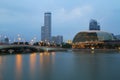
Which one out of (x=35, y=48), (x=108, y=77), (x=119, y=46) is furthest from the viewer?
(x=119, y=46)

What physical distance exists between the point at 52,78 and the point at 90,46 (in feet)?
528

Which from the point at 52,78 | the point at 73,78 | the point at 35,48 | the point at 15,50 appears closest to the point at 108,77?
the point at 73,78

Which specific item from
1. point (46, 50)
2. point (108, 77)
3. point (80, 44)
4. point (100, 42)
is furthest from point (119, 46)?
point (108, 77)

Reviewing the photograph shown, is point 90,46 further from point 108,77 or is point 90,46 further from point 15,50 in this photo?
point 108,77

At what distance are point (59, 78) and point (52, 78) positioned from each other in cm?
65

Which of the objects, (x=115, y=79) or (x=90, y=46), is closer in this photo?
(x=115, y=79)

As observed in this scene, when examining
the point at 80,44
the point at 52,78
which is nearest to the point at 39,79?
the point at 52,78

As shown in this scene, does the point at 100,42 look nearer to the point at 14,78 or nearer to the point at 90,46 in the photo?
the point at 90,46

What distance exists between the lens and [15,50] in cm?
13962

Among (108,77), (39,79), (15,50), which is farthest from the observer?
(15,50)

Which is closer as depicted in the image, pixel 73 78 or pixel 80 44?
pixel 73 78

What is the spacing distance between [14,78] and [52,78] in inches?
138

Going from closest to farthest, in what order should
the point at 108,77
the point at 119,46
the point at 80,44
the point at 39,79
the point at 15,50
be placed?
the point at 39,79 < the point at 108,77 < the point at 15,50 < the point at 119,46 < the point at 80,44

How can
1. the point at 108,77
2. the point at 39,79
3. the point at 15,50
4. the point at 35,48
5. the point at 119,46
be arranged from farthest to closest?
the point at 119,46
the point at 15,50
the point at 35,48
the point at 108,77
the point at 39,79
